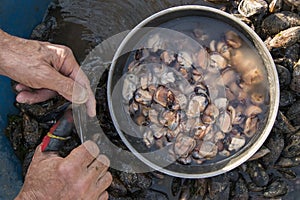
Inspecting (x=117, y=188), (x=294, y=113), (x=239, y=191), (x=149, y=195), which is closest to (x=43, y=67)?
(x=117, y=188)

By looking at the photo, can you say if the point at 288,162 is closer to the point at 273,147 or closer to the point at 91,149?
the point at 273,147

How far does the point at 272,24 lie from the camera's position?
2477mm

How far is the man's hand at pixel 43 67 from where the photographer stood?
198 cm

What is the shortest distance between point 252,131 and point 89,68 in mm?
979

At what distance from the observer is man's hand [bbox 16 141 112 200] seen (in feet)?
6.49

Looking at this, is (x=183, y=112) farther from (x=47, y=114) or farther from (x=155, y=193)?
(x=47, y=114)

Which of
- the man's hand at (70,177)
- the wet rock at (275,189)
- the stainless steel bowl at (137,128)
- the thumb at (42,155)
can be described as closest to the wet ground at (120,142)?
the wet rock at (275,189)

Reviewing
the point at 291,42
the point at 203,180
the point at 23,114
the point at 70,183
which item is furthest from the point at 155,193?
the point at 291,42

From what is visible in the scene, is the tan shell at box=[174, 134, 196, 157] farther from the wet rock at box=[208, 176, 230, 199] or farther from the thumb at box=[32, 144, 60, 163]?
the thumb at box=[32, 144, 60, 163]

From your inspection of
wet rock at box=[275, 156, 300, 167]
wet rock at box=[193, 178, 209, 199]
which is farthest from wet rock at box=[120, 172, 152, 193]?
wet rock at box=[275, 156, 300, 167]

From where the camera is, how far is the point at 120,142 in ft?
8.34

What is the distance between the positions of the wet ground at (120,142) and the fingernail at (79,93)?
0.37m

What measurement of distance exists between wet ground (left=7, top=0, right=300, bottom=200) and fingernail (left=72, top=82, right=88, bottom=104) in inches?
14.7

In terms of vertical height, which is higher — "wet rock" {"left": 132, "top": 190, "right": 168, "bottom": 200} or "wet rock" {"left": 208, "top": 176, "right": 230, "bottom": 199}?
"wet rock" {"left": 208, "top": 176, "right": 230, "bottom": 199}
